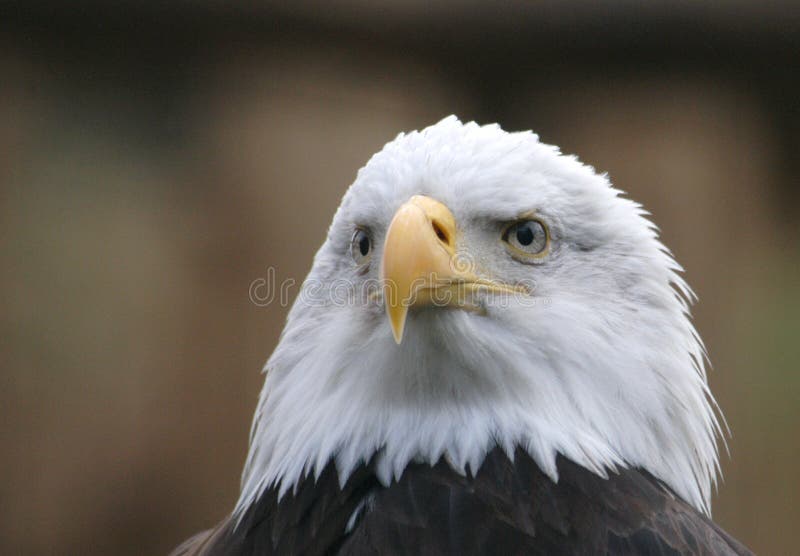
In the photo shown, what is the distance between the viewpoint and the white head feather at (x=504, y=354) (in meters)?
1.78

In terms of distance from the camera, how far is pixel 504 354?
1.79m

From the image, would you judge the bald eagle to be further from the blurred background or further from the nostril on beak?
the blurred background

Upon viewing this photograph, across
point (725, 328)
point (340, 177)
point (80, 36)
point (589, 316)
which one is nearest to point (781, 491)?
point (725, 328)

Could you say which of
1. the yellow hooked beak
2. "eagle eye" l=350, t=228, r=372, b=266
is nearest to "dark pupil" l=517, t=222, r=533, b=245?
the yellow hooked beak

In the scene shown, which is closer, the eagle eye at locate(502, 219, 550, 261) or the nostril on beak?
the nostril on beak

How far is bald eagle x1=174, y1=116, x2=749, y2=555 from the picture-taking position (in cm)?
166

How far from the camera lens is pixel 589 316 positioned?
6.15 ft

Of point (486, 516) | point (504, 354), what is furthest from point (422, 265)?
point (486, 516)

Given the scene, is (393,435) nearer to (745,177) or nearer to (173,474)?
(173,474)

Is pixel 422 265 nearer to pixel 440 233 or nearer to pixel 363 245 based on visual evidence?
pixel 440 233

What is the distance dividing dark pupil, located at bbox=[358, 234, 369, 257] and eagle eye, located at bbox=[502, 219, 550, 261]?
278mm

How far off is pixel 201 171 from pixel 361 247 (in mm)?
2558

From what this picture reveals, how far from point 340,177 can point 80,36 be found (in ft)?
4.16

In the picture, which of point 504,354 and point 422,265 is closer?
point 422,265
